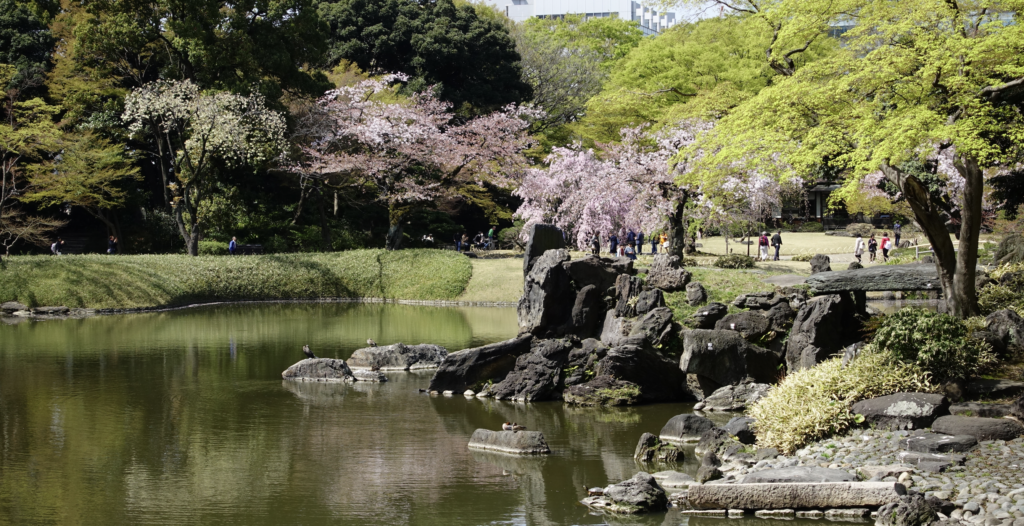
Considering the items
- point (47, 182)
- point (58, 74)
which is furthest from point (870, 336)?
point (58, 74)

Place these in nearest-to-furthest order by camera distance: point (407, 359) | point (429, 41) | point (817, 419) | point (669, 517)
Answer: point (669, 517) → point (817, 419) → point (407, 359) → point (429, 41)

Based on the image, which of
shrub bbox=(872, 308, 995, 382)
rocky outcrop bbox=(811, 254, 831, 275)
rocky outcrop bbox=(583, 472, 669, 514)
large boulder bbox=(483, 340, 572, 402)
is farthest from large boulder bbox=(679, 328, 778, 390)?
rocky outcrop bbox=(811, 254, 831, 275)

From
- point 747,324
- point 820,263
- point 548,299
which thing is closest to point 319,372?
point 548,299

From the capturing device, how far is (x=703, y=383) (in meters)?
15.7

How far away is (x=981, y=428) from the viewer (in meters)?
10.4

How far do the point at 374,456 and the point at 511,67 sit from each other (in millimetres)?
36710

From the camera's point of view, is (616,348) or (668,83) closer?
(616,348)

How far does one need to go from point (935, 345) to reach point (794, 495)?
158 inches

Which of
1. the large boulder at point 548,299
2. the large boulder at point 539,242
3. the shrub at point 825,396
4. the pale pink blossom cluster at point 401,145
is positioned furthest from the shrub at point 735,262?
the shrub at point 825,396

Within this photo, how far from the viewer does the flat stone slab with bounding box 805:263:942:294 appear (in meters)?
15.2

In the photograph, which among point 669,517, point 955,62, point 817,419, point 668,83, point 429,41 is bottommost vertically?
point 669,517

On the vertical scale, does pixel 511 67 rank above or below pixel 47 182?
above

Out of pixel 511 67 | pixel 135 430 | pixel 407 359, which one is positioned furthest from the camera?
pixel 511 67

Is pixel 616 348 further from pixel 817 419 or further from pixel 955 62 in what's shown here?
pixel 955 62
